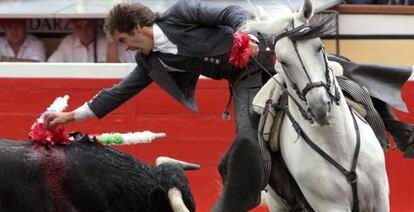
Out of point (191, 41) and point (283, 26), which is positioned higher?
point (283, 26)

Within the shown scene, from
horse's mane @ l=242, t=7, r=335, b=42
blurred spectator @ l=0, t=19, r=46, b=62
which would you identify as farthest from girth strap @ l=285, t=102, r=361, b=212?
blurred spectator @ l=0, t=19, r=46, b=62

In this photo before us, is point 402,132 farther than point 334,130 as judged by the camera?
Yes

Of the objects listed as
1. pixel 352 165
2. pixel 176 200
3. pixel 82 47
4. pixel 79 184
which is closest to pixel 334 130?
pixel 352 165

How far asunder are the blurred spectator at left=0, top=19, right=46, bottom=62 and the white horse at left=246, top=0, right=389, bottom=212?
3.67 metres

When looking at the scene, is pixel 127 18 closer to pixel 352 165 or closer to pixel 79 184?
pixel 79 184

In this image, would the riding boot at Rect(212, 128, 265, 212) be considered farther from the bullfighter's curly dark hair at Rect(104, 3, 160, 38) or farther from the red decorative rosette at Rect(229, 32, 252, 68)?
the bullfighter's curly dark hair at Rect(104, 3, 160, 38)

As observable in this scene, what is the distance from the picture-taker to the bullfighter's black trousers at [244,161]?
5.11 m

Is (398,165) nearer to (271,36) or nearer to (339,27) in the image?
(339,27)

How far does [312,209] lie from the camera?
16.6 feet

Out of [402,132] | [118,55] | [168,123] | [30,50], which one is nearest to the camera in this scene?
[402,132]

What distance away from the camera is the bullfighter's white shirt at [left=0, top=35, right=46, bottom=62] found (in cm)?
834

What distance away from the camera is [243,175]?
5160mm

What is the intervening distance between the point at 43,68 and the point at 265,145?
2921 millimetres

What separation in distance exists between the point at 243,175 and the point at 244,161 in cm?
7
